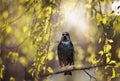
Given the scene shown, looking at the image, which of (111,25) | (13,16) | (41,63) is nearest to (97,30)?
(111,25)

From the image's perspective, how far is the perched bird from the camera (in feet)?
7.59

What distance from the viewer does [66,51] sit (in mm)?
2336

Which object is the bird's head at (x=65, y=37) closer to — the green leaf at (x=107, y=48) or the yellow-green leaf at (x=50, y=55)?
the yellow-green leaf at (x=50, y=55)

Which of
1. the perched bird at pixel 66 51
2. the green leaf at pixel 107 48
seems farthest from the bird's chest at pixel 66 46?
the green leaf at pixel 107 48

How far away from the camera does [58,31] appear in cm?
236

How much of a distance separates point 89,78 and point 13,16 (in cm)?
91

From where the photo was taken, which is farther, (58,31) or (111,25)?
(58,31)

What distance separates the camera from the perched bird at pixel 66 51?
2.31m

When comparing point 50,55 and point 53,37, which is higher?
point 53,37

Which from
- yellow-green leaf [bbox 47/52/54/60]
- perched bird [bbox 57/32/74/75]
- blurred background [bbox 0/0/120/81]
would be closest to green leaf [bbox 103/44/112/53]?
blurred background [bbox 0/0/120/81]

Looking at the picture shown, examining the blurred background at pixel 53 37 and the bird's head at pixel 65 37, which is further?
the bird's head at pixel 65 37

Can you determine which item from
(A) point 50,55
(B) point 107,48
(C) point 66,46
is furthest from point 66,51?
(B) point 107,48

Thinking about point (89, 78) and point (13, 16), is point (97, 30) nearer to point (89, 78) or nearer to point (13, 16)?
point (89, 78)

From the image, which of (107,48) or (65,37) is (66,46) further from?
(107,48)
